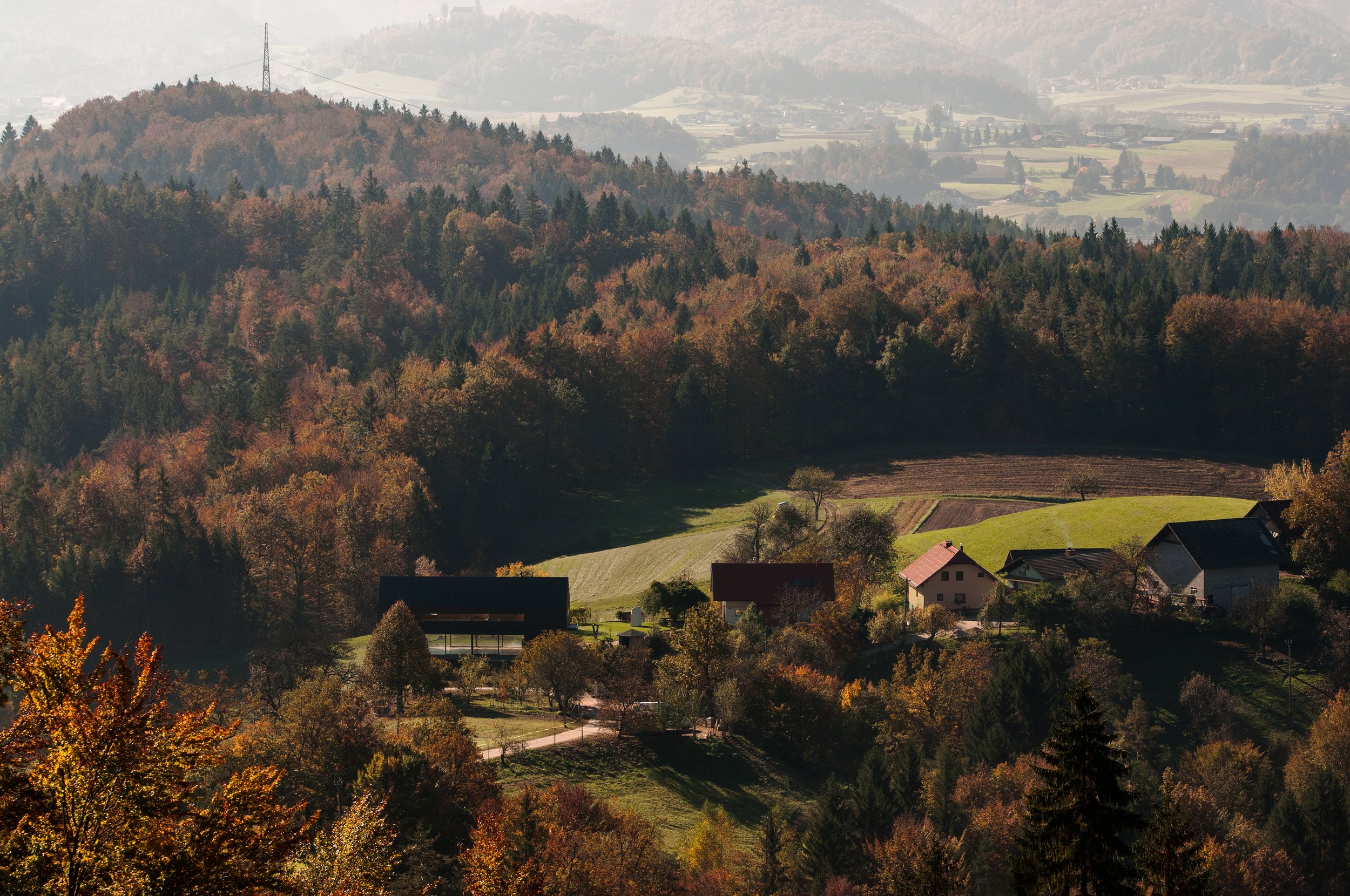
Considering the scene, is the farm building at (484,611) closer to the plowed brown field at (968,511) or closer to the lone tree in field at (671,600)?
the lone tree in field at (671,600)

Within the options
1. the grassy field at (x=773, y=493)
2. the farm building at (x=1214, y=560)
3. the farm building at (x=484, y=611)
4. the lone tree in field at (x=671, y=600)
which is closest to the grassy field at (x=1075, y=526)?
the grassy field at (x=773, y=493)

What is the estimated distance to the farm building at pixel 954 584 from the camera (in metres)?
80.9

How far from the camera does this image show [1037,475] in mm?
113688

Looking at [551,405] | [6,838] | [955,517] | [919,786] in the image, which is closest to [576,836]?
[919,786]

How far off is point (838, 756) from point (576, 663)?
14257 millimetres

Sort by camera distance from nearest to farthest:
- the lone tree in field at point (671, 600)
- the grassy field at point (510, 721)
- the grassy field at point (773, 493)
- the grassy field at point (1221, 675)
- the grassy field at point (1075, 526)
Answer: the grassy field at point (510, 721)
the grassy field at point (1221, 675)
the lone tree in field at point (671, 600)
the grassy field at point (1075, 526)
the grassy field at point (773, 493)

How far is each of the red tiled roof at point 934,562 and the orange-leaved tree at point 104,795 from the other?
65.9 meters

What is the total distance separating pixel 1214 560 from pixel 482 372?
232 ft

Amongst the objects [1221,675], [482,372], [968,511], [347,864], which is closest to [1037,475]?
[968,511]

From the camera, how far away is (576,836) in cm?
4622

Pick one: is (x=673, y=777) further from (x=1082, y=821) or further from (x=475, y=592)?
(x=1082, y=821)

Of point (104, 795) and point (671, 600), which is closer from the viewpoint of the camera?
point (104, 795)

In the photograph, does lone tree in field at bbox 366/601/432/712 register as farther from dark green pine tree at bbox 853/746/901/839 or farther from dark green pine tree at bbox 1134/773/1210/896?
dark green pine tree at bbox 1134/773/1210/896

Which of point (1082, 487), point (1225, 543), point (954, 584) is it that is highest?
point (1225, 543)
